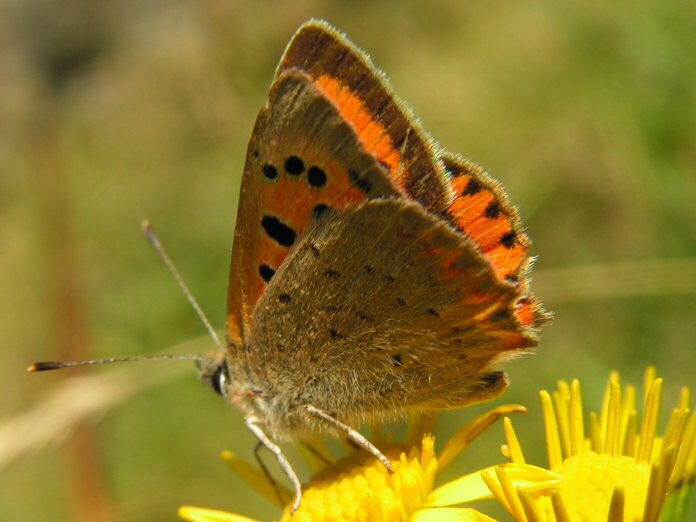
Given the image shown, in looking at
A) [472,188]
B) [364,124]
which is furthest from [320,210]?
[472,188]

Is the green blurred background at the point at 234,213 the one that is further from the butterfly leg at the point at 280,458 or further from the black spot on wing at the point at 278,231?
the black spot on wing at the point at 278,231

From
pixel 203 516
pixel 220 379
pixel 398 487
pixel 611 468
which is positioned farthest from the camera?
pixel 220 379

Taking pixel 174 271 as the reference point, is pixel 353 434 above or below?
below

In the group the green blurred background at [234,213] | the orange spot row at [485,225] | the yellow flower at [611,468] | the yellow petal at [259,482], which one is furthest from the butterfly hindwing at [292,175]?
the green blurred background at [234,213]

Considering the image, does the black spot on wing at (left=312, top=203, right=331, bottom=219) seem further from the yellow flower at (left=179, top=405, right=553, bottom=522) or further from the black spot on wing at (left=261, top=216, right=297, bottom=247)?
the yellow flower at (left=179, top=405, right=553, bottom=522)

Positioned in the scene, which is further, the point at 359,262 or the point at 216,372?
the point at 216,372

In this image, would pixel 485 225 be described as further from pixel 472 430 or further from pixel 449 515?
pixel 449 515

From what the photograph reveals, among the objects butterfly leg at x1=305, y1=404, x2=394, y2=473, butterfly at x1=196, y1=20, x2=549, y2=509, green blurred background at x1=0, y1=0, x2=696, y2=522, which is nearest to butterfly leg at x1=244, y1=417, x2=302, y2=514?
butterfly at x1=196, y1=20, x2=549, y2=509
